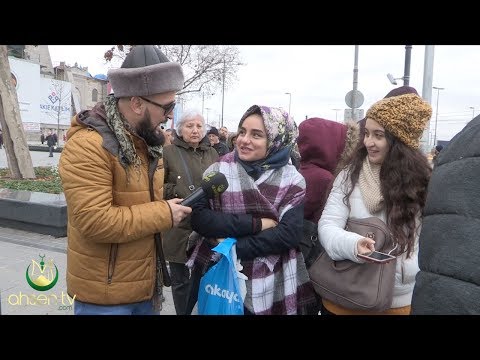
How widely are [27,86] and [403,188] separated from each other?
1528 inches

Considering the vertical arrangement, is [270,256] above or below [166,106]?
below

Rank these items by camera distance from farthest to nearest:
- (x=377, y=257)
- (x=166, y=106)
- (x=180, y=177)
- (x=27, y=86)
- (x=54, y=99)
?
1. (x=54, y=99)
2. (x=27, y=86)
3. (x=180, y=177)
4. (x=166, y=106)
5. (x=377, y=257)

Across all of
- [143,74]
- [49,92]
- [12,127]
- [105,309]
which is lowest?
[105,309]

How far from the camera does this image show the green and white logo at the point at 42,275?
13.0ft

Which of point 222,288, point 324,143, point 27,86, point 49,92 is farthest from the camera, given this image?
point 49,92

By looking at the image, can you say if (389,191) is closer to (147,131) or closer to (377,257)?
(377,257)

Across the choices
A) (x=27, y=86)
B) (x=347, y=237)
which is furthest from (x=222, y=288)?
(x=27, y=86)

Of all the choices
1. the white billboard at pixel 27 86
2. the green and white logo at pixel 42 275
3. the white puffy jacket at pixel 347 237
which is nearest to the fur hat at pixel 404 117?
the white puffy jacket at pixel 347 237

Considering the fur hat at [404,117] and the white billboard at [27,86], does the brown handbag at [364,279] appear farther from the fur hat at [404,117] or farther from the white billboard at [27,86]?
the white billboard at [27,86]

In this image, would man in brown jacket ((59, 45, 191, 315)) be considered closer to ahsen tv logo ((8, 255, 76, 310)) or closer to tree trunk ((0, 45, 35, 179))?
ahsen tv logo ((8, 255, 76, 310))

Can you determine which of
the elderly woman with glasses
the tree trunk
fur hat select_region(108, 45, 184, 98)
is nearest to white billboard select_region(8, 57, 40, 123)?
the tree trunk

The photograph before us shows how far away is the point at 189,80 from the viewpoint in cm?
1686

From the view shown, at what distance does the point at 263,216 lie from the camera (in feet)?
7.07

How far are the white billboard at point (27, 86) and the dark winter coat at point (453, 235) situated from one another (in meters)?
37.7
